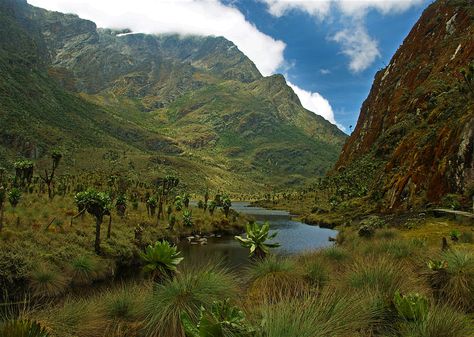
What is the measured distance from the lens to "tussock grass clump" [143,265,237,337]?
29.7 feet

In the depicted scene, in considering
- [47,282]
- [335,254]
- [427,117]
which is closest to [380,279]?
[335,254]

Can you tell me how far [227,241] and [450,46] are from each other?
106 meters

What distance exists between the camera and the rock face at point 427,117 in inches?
2163

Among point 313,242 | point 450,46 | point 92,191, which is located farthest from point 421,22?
point 92,191

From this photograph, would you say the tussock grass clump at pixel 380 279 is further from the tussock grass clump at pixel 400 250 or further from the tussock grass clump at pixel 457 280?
the tussock grass clump at pixel 400 250

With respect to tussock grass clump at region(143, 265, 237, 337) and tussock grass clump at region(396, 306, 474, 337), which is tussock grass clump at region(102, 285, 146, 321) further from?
tussock grass clump at region(396, 306, 474, 337)

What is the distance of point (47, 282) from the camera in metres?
30.8

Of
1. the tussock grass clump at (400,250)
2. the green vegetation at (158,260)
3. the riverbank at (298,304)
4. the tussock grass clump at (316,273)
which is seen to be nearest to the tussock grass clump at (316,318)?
the riverbank at (298,304)

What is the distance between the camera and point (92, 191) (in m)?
46.0

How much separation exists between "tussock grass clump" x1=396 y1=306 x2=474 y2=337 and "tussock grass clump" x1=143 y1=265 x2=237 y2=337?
4367mm

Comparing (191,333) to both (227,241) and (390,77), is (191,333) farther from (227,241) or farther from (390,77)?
→ (390,77)

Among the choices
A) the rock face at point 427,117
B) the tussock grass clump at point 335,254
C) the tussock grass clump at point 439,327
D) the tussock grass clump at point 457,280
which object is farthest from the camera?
the rock face at point 427,117

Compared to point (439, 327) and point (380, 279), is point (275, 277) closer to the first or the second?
point (380, 279)

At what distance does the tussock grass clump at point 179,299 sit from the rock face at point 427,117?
158ft
